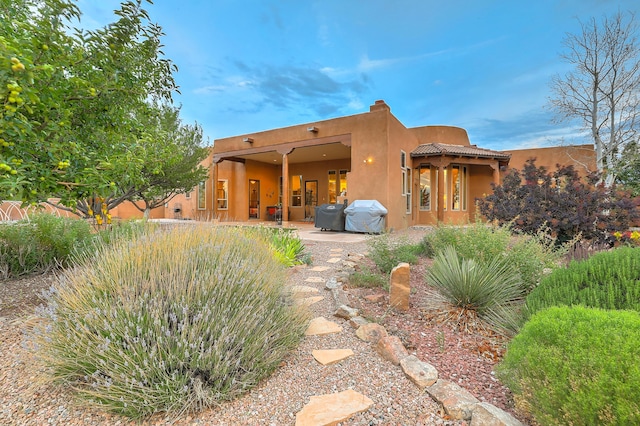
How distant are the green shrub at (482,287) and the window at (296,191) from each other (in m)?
13.3

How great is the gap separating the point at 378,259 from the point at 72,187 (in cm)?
358

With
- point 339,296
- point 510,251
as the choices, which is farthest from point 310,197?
point 510,251

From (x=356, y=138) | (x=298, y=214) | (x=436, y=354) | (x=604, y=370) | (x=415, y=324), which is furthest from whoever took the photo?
(x=298, y=214)

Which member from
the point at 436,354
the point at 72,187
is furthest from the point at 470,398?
the point at 72,187

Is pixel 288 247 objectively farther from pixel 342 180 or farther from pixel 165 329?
pixel 342 180

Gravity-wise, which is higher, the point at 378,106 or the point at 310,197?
the point at 378,106

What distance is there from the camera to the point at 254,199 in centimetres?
1598

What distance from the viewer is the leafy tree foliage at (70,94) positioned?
68.7 inches

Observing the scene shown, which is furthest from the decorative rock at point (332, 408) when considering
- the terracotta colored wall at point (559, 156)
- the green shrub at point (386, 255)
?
the terracotta colored wall at point (559, 156)

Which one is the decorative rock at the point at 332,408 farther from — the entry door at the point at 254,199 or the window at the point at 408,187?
the entry door at the point at 254,199

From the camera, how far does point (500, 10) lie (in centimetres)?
914

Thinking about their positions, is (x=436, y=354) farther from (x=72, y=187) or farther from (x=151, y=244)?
(x=72, y=187)

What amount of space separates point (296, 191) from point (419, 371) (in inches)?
577

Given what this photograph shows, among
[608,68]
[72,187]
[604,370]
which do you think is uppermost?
[608,68]
